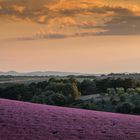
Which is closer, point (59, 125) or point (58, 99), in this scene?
point (59, 125)

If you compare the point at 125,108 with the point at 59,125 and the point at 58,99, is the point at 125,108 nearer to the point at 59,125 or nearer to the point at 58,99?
the point at 58,99

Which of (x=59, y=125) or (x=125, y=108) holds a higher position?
(x=125, y=108)

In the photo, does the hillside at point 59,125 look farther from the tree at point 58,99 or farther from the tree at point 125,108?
the tree at point 58,99

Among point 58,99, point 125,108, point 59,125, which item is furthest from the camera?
point 58,99

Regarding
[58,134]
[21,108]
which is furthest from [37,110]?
[58,134]

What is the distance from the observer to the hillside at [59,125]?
56.4 ft

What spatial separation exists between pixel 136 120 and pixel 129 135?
13.1ft

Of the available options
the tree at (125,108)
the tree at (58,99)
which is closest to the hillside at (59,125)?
the tree at (125,108)

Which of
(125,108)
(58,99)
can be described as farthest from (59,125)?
(58,99)

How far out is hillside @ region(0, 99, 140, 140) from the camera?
56.4ft

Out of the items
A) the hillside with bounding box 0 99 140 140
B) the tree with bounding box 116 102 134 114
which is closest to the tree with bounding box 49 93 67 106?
the tree with bounding box 116 102 134 114

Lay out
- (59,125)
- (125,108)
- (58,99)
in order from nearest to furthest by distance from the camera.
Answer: (59,125) → (125,108) → (58,99)

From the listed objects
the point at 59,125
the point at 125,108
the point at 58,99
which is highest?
the point at 58,99

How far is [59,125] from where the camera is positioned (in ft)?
63.0
